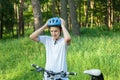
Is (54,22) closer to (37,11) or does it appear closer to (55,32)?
(55,32)

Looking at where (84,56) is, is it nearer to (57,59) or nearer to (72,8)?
(57,59)

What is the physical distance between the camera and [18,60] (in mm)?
12617

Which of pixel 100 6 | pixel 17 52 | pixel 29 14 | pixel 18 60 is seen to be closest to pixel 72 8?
pixel 17 52

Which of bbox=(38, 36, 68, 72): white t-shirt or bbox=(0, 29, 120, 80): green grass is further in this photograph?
bbox=(0, 29, 120, 80): green grass

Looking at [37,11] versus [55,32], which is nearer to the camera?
[55,32]

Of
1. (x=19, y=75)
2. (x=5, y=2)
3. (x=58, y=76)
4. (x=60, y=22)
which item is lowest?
(x=19, y=75)

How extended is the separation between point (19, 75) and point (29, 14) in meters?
42.4

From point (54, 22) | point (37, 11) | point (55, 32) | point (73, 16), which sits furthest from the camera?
point (73, 16)

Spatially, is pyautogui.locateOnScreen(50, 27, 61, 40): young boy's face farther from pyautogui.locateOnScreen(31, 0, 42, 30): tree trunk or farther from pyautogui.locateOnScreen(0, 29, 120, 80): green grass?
pyautogui.locateOnScreen(31, 0, 42, 30): tree trunk

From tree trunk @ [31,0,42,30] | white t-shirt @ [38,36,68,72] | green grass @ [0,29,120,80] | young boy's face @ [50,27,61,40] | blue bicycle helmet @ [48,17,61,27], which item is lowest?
green grass @ [0,29,120,80]

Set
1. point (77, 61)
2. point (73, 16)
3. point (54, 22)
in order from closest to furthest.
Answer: point (54, 22) < point (77, 61) < point (73, 16)

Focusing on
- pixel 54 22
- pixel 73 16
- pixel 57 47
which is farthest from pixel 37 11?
pixel 54 22

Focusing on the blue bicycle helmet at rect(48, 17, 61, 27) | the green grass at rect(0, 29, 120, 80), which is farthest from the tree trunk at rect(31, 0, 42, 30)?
the blue bicycle helmet at rect(48, 17, 61, 27)

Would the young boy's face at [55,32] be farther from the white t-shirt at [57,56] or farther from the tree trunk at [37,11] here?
the tree trunk at [37,11]
